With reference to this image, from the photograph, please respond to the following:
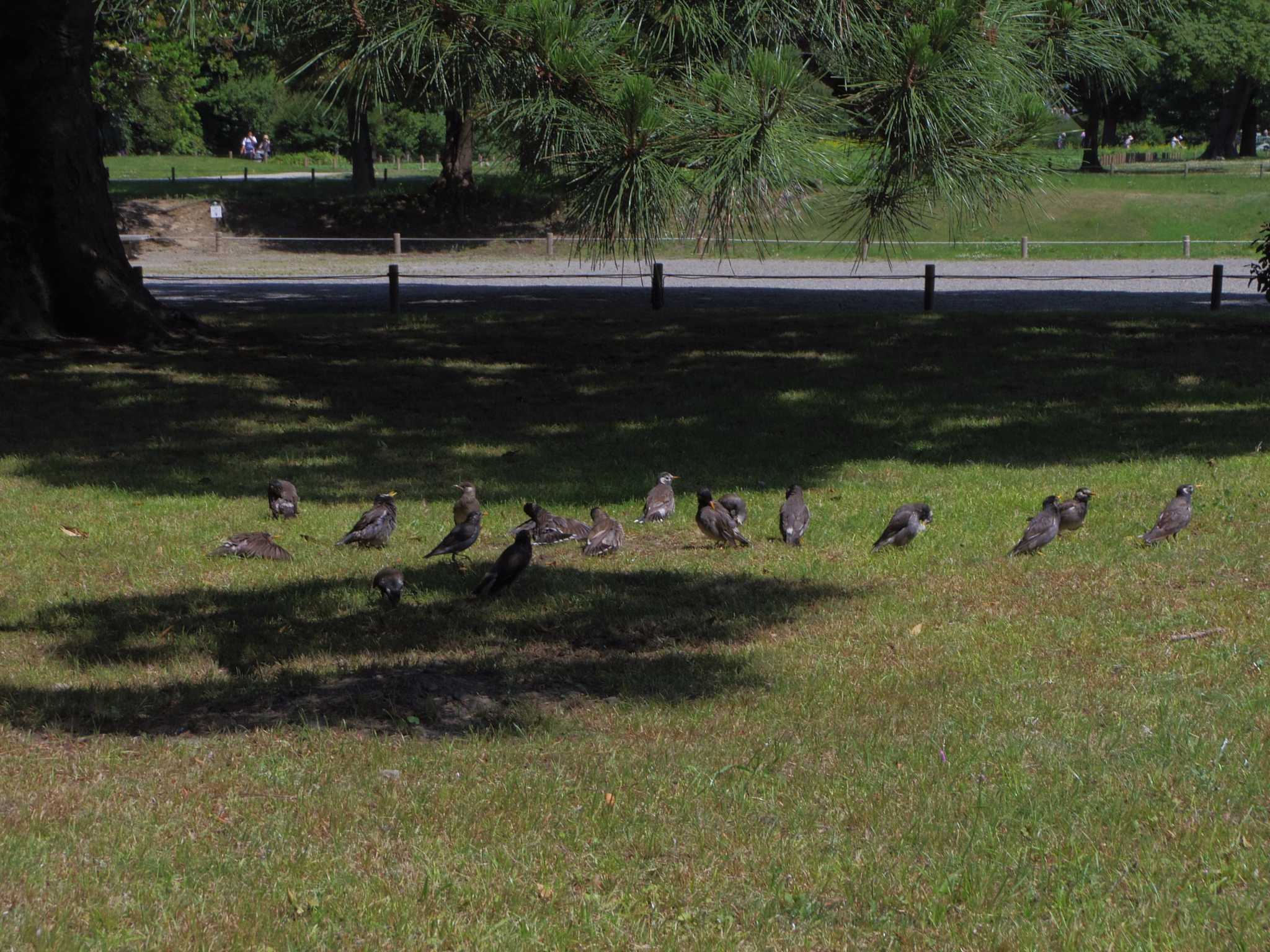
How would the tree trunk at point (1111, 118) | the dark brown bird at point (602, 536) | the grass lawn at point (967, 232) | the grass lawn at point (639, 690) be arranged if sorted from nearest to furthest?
1. the grass lawn at point (639, 690)
2. the dark brown bird at point (602, 536)
3. the grass lawn at point (967, 232)
4. the tree trunk at point (1111, 118)

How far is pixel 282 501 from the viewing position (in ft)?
35.0

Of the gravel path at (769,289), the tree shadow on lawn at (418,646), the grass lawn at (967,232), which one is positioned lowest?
the tree shadow on lawn at (418,646)

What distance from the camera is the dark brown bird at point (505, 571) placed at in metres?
8.55

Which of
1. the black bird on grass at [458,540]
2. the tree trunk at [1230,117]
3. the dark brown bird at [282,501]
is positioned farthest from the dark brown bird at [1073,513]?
the tree trunk at [1230,117]

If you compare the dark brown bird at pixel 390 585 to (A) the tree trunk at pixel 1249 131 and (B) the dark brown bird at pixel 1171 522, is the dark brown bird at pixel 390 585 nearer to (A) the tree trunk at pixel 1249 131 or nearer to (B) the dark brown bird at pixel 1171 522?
(B) the dark brown bird at pixel 1171 522

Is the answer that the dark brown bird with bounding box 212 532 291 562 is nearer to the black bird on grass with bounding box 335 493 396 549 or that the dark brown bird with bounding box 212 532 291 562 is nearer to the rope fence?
the black bird on grass with bounding box 335 493 396 549

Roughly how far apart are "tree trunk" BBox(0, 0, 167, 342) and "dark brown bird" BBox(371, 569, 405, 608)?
467 inches

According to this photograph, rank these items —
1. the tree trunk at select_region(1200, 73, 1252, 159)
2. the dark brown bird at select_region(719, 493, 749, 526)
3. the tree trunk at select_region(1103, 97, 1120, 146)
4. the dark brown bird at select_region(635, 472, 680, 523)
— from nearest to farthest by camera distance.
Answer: the dark brown bird at select_region(719, 493, 749, 526) → the dark brown bird at select_region(635, 472, 680, 523) → the tree trunk at select_region(1103, 97, 1120, 146) → the tree trunk at select_region(1200, 73, 1252, 159)

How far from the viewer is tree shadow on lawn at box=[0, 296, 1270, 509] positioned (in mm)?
12711

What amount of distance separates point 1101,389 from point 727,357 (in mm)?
4909

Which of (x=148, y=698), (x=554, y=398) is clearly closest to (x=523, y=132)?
(x=148, y=698)

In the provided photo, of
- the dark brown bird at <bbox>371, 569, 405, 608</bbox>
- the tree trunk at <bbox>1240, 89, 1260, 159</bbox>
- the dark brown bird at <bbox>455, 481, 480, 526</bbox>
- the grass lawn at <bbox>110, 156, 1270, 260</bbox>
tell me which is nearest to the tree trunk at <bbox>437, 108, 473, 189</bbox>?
the grass lawn at <bbox>110, 156, 1270, 260</bbox>

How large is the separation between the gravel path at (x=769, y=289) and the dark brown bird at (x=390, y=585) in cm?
1520

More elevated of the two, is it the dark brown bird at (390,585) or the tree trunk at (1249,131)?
the tree trunk at (1249,131)
